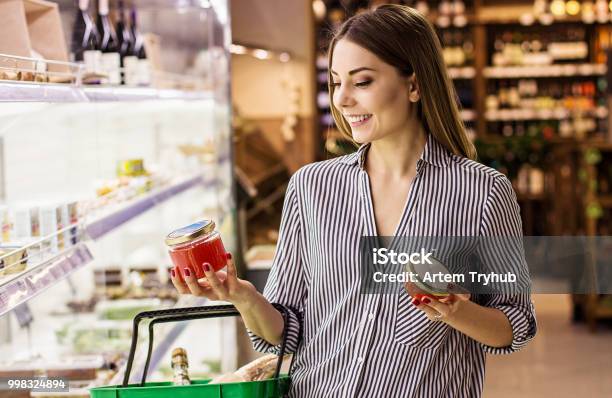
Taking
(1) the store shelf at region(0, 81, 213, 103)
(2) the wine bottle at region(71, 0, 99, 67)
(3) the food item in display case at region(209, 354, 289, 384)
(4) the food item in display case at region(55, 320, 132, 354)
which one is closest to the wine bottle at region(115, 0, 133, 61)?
(1) the store shelf at region(0, 81, 213, 103)

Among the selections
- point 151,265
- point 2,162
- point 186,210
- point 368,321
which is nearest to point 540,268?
point 368,321

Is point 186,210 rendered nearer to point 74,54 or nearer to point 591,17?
point 74,54

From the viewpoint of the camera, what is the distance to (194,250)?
1526 millimetres

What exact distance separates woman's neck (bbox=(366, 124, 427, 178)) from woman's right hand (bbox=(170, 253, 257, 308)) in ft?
1.21

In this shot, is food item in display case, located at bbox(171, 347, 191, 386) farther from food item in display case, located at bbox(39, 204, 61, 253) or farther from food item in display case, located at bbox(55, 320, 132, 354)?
food item in display case, located at bbox(55, 320, 132, 354)

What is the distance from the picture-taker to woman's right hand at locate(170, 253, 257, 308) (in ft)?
5.04

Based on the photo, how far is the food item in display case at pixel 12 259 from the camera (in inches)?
72.2

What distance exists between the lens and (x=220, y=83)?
4004mm

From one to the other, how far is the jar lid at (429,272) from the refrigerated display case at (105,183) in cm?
71

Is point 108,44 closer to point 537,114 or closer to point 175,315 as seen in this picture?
point 175,315

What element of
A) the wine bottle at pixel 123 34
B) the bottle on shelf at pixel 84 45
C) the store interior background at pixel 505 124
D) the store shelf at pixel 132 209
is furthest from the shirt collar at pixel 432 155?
the store interior background at pixel 505 124

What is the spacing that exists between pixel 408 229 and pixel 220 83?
2390 mm

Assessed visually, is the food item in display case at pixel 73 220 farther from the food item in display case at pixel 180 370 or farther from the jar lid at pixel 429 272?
the jar lid at pixel 429 272

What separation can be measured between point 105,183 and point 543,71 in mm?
8305
